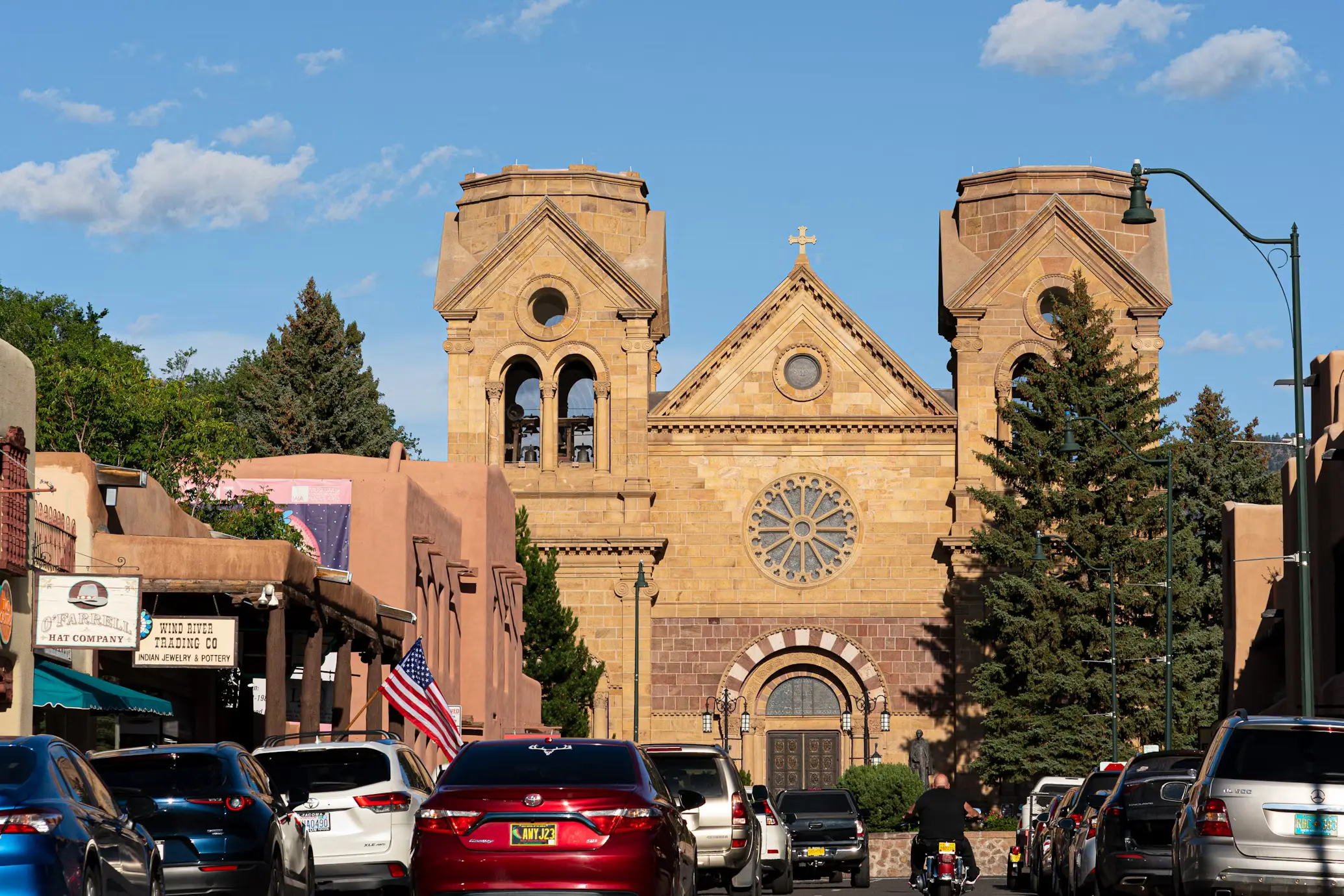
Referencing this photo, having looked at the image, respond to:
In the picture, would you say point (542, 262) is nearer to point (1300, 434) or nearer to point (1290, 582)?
point (1290, 582)

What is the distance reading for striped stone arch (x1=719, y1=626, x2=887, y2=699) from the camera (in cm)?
6178

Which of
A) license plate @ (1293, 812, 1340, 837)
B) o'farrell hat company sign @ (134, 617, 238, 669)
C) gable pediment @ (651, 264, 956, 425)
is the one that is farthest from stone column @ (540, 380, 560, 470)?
license plate @ (1293, 812, 1340, 837)

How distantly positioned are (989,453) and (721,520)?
7825mm

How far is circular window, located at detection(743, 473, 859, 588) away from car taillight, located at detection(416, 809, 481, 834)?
48.1 m

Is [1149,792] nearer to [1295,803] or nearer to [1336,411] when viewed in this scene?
[1295,803]

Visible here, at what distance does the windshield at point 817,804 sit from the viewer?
36.6m

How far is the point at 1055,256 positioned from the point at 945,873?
4287 centimetres

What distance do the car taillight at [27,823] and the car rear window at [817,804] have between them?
2558 cm

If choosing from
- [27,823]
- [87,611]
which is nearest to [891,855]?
[87,611]

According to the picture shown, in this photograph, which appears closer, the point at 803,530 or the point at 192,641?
the point at 192,641

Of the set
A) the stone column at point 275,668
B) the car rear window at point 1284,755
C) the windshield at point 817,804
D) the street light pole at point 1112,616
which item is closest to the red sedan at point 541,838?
the car rear window at point 1284,755

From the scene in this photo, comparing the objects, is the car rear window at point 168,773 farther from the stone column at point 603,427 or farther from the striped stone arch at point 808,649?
the stone column at point 603,427

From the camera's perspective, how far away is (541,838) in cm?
1419

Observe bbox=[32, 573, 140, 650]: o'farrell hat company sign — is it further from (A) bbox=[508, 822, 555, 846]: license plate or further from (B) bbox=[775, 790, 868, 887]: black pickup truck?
(B) bbox=[775, 790, 868, 887]: black pickup truck
